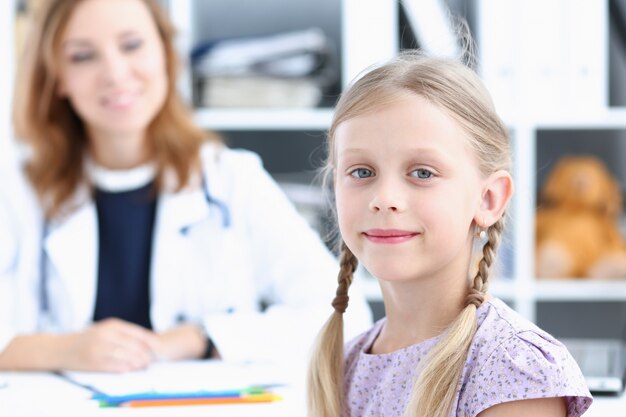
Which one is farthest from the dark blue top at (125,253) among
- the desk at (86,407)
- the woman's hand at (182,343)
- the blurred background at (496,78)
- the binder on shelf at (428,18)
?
the binder on shelf at (428,18)

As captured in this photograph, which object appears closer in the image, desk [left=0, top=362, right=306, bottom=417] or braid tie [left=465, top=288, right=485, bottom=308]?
braid tie [left=465, top=288, right=485, bottom=308]

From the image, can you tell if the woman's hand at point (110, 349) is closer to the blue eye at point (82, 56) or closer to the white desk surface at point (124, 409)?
the white desk surface at point (124, 409)

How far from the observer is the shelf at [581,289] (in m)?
2.41

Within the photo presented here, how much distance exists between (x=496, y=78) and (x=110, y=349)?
4.48ft

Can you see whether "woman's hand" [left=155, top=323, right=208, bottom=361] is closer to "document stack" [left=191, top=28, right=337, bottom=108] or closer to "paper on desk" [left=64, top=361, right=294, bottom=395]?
"paper on desk" [left=64, top=361, right=294, bottom=395]

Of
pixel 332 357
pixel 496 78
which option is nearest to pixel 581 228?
pixel 496 78

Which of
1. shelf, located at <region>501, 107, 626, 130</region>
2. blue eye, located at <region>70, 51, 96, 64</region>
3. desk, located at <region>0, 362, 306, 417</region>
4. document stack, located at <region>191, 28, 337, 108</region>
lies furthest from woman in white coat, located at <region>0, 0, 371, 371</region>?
shelf, located at <region>501, 107, 626, 130</region>

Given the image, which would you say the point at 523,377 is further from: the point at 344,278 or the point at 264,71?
the point at 264,71

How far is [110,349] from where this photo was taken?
1.37m

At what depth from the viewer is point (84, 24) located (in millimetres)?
1725

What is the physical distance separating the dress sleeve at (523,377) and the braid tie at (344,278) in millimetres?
209

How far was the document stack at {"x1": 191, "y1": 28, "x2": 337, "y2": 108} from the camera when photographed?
7.93ft

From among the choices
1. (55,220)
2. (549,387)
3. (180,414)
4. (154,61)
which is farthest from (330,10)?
(549,387)

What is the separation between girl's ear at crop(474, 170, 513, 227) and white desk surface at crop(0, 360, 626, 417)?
28cm
